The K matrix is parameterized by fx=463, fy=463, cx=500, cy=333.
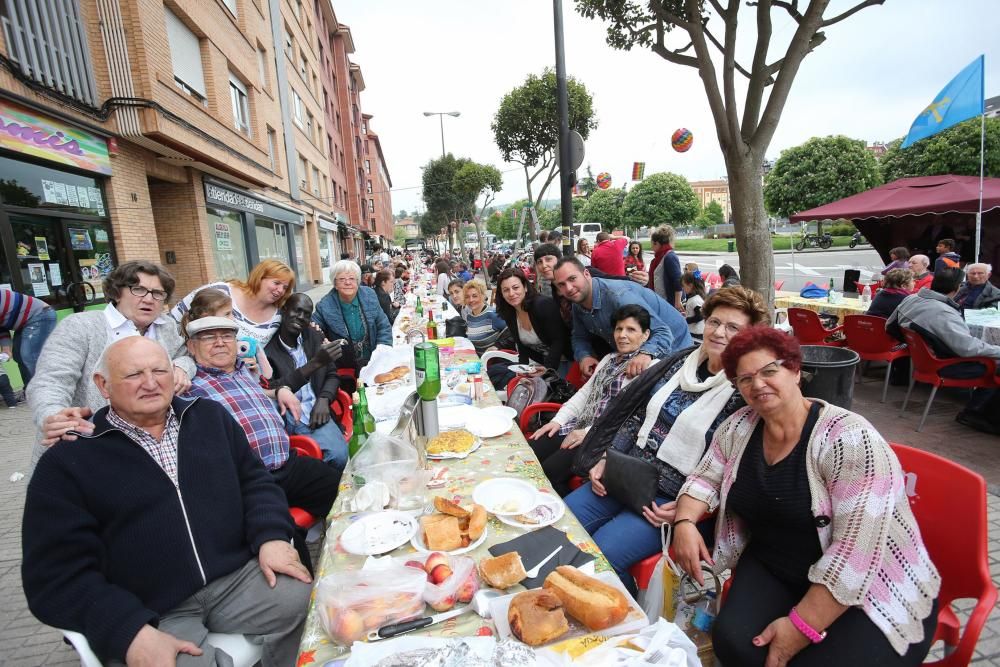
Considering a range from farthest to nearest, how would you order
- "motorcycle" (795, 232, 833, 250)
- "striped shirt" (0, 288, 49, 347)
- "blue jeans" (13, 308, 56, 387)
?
"motorcycle" (795, 232, 833, 250), "striped shirt" (0, 288, 49, 347), "blue jeans" (13, 308, 56, 387)

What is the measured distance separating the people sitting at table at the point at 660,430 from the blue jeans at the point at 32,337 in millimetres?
4308

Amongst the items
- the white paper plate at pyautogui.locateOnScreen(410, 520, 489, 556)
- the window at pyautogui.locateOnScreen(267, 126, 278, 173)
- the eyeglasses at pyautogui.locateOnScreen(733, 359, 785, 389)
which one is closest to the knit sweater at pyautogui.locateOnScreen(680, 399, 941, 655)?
the eyeglasses at pyautogui.locateOnScreen(733, 359, 785, 389)

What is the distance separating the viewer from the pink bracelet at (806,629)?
1.53m

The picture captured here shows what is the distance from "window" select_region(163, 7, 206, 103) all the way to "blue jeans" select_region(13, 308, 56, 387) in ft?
21.9

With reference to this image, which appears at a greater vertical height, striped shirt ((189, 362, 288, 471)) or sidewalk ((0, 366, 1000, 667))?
striped shirt ((189, 362, 288, 471))

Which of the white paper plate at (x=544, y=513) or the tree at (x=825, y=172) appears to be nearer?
the white paper plate at (x=544, y=513)

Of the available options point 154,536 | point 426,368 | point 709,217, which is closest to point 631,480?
point 426,368

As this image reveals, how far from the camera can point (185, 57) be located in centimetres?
994

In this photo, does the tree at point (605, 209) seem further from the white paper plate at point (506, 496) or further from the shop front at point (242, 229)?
the white paper plate at point (506, 496)

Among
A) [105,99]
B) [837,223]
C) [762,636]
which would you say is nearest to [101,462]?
[762,636]

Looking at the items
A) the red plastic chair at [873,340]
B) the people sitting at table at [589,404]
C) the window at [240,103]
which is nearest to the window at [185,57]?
the window at [240,103]

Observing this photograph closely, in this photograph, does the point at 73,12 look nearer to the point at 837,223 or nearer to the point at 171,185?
the point at 171,185

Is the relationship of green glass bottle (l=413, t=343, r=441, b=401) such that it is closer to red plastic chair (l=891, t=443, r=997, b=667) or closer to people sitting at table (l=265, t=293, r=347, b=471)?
people sitting at table (l=265, t=293, r=347, b=471)

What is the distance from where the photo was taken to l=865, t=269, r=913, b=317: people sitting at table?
5.62 metres
